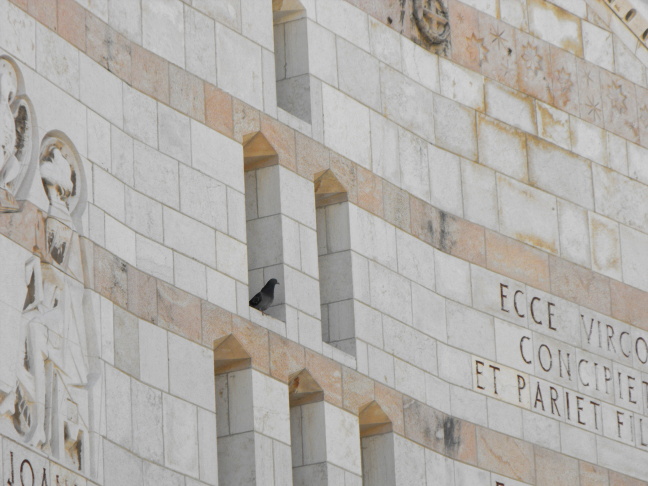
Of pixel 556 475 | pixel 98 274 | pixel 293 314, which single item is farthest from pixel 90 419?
pixel 556 475

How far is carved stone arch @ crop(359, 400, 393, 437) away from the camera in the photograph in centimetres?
1922

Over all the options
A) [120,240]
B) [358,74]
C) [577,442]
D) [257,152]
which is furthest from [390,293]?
[120,240]

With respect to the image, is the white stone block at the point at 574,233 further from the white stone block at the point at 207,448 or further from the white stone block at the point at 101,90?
the white stone block at the point at 101,90

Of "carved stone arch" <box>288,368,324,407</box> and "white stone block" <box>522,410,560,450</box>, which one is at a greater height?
"white stone block" <box>522,410,560,450</box>

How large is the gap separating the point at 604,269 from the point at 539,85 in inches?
70.9

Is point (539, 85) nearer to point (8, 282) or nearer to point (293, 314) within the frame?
point (293, 314)

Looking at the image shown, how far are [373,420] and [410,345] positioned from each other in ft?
2.65

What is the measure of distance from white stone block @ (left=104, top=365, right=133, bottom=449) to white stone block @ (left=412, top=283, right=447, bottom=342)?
152 inches

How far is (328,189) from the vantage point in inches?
770

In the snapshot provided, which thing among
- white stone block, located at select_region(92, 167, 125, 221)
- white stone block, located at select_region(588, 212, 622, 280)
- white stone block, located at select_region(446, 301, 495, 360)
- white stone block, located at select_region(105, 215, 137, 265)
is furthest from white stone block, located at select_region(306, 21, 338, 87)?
white stone block, located at select_region(588, 212, 622, 280)

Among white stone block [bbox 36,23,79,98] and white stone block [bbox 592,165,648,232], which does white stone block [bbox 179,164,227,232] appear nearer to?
white stone block [bbox 36,23,79,98]

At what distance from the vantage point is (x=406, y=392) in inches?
771

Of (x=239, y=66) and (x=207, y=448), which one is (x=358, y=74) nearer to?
(x=239, y=66)

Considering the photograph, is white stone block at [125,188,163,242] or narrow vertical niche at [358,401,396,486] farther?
narrow vertical niche at [358,401,396,486]
